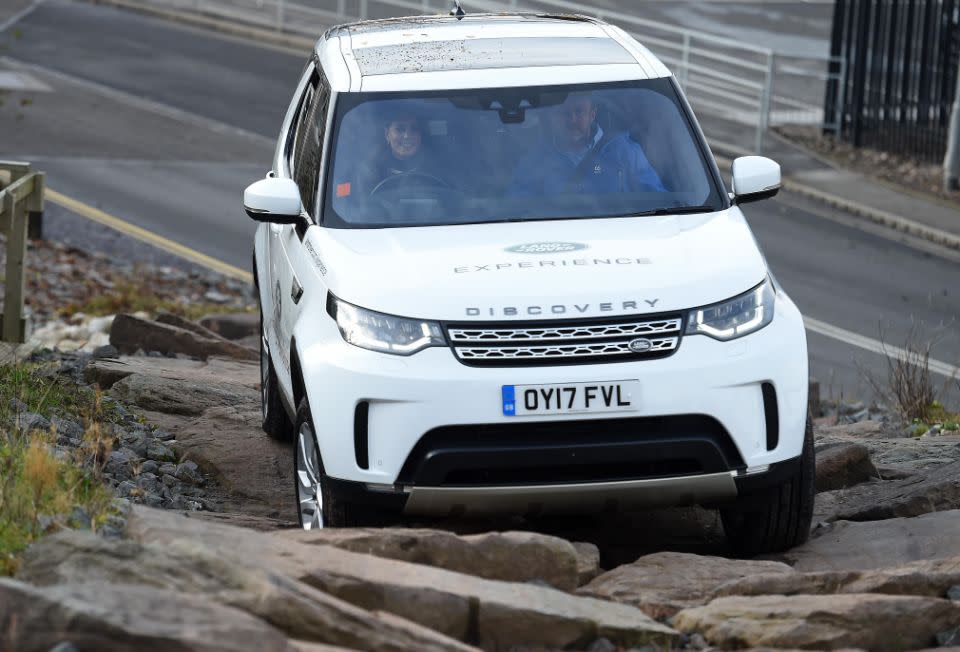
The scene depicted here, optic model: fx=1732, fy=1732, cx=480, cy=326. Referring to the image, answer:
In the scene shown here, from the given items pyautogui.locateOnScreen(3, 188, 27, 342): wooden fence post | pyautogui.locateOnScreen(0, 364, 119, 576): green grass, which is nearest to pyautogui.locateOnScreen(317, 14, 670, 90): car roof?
pyautogui.locateOnScreen(0, 364, 119, 576): green grass

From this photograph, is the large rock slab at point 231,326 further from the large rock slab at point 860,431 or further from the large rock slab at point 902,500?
the large rock slab at point 902,500

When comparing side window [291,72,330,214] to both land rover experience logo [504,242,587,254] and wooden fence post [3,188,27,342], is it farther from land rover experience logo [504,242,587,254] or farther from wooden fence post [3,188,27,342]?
wooden fence post [3,188,27,342]

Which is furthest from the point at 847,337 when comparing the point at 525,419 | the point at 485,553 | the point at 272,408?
the point at 485,553

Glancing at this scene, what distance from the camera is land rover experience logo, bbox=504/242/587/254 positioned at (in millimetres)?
6625

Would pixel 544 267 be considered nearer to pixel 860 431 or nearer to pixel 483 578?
pixel 483 578

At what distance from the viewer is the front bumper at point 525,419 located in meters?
6.05

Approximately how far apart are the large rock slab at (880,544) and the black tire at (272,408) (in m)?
2.97

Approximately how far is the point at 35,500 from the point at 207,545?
1047 mm

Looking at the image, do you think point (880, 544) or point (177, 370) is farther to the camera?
point (177, 370)

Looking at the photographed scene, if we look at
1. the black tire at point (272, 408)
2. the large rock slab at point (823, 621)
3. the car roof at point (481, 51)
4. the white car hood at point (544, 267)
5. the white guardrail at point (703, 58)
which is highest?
the car roof at point (481, 51)

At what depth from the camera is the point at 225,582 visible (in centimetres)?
484

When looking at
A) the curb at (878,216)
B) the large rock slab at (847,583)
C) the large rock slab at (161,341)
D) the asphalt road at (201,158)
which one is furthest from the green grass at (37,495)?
the curb at (878,216)

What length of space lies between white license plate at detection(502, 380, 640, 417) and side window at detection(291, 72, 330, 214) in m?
1.76

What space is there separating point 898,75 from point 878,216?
374 cm
